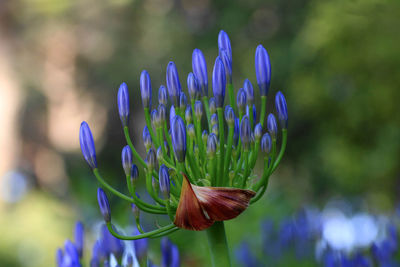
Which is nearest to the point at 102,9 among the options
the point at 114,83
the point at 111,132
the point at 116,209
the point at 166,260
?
the point at 114,83

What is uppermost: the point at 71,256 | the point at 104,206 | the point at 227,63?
the point at 227,63

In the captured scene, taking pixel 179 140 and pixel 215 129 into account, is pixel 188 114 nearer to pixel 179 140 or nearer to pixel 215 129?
pixel 215 129

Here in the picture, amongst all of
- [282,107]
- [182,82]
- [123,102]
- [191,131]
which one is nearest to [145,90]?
[123,102]

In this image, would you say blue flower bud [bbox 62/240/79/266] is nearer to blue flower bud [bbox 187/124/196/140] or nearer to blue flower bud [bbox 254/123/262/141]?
blue flower bud [bbox 187/124/196/140]

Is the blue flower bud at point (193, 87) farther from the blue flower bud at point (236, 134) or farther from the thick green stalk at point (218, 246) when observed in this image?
the thick green stalk at point (218, 246)

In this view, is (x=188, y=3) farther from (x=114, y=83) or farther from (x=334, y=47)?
(x=334, y=47)

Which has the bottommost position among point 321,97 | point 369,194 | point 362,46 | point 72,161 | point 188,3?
point 369,194

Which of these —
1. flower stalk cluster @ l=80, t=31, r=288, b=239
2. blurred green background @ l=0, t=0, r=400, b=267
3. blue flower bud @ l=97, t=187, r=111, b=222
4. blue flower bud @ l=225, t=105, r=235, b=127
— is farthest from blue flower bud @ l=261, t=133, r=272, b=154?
blurred green background @ l=0, t=0, r=400, b=267
